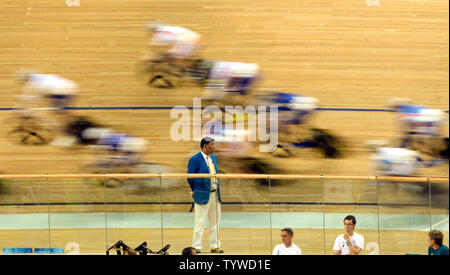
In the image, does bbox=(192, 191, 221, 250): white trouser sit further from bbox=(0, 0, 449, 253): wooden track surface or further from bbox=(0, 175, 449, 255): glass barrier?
bbox=(0, 0, 449, 253): wooden track surface

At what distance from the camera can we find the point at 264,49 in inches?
324

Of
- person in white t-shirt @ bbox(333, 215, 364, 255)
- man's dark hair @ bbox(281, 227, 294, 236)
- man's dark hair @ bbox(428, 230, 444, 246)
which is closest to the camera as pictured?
man's dark hair @ bbox(428, 230, 444, 246)

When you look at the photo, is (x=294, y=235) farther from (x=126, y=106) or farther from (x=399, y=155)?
(x=126, y=106)

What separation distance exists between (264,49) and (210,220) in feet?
12.0

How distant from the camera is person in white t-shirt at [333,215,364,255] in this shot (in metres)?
4.68

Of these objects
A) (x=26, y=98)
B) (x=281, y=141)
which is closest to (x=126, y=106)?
(x=26, y=98)

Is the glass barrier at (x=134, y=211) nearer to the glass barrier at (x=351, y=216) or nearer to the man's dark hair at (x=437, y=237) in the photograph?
the glass barrier at (x=351, y=216)

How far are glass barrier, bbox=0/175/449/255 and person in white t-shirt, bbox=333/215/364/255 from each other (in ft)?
0.42

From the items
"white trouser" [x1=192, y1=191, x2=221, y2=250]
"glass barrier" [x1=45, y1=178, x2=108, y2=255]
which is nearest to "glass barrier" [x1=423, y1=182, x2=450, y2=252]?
"white trouser" [x1=192, y1=191, x2=221, y2=250]

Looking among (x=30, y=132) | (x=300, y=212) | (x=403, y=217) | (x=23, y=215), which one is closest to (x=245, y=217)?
(x=300, y=212)

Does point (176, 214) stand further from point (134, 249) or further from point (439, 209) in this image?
point (439, 209)

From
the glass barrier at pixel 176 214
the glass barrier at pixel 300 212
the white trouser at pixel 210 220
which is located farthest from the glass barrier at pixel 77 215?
the glass barrier at pixel 300 212

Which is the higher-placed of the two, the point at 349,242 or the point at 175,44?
the point at 175,44

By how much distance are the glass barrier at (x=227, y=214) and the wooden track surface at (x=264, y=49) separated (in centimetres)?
296
